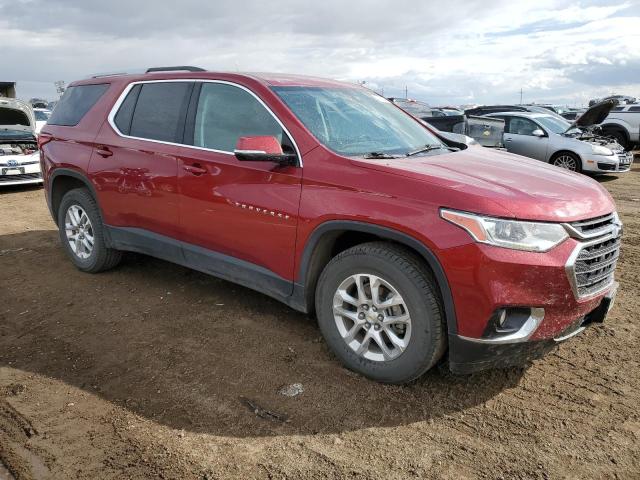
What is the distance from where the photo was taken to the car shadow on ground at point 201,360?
9.09ft

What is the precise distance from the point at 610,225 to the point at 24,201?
915cm

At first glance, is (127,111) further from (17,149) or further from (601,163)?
(601,163)

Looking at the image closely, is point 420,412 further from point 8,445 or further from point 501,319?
point 8,445

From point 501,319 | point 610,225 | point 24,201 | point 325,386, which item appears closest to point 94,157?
point 325,386

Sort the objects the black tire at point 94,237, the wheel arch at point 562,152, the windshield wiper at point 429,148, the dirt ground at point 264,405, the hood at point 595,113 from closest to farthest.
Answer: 1. the dirt ground at point 264,405
2. the windshield wiper at point 429,148
3. the black tire at point 94,237
4. the hood at point 595,113
5. the wheel arch at point 562,152

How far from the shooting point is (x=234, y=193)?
3457 millimetres

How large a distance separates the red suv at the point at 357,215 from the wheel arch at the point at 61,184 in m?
0.34

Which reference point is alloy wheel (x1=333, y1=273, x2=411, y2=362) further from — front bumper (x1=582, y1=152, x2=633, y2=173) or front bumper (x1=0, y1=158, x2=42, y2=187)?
front bumper (x1=582, y1=152, x2=633, y2=173)

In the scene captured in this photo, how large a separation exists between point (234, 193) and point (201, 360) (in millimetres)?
1118

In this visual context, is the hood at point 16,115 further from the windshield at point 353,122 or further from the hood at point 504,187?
the hood at point 504,187

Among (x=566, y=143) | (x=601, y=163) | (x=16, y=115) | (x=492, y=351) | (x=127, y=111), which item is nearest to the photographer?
(x=492, y=351)

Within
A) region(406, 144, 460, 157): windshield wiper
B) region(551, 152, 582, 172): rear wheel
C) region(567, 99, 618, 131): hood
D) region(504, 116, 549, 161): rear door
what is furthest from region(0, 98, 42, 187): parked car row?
region(567, 99, 618, 131): hood

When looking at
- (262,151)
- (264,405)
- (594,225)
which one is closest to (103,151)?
(262,151)

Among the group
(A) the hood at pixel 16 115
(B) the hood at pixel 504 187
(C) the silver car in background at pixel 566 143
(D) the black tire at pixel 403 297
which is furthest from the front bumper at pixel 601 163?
(A) the hood at pixel 16 115
